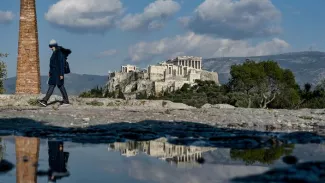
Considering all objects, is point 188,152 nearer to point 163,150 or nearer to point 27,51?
point 163,150

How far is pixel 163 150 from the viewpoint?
7387 millimetres

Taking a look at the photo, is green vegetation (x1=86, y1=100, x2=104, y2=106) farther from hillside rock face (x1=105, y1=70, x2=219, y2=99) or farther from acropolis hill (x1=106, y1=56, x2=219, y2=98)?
acropolis hill (x1=106, y1=56, x2=219, y2=98)

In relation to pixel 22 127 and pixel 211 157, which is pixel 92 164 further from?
pixel 22 127

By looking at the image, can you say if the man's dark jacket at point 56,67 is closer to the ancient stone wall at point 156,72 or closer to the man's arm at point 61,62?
the man's arm at point 61,62

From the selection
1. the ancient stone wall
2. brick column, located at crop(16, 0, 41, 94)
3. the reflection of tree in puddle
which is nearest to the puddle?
the reflection of tree in puddle

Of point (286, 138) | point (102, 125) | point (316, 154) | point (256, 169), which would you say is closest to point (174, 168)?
point (256, 169)

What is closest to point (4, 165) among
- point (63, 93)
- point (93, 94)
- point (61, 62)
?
point (61, 62)

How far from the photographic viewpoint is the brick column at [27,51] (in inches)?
876

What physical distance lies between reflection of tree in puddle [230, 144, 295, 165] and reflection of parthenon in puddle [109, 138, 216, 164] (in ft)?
1.85

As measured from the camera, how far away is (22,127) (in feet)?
35.2

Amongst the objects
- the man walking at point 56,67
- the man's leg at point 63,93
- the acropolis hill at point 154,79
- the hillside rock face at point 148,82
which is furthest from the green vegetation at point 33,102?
the acropolis hill at point 154,79

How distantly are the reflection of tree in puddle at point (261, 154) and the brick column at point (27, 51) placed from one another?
17.1m

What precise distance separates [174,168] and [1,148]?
125 inches

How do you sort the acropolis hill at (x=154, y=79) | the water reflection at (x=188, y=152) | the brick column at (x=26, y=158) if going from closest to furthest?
the brick column at (x=26, y=158), the water reflection at (x=188, y=152), the acropolis hill at (x=154, y=79)
